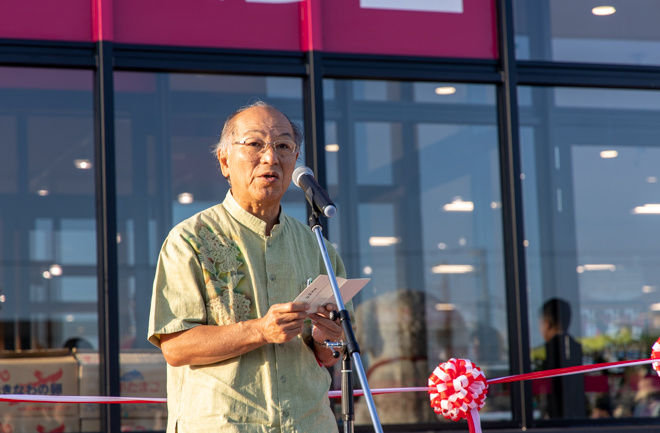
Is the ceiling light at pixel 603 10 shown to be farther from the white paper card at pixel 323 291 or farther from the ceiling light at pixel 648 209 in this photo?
the white paper card at pixel 323 291

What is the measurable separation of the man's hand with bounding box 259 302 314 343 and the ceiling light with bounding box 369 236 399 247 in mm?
3121

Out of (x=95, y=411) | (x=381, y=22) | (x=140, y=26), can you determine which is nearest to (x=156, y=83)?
(x=140, y=26)

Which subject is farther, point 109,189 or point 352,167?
point 352,167

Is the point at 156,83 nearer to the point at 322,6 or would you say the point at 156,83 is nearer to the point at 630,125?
the point at 322,6

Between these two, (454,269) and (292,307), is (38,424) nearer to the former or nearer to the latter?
(454,269)

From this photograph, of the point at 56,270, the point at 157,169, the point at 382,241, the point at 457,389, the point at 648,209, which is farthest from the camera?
the point at 648,209

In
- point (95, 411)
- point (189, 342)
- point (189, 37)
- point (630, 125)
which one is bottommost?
point (95, 411)

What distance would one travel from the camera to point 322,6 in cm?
487

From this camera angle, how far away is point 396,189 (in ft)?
17.5

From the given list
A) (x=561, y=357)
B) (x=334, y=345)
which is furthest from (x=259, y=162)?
(x=561, y=357)

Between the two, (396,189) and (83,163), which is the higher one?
(83,163)

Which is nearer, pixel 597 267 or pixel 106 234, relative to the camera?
pixel 106 234

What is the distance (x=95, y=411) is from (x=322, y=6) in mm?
2747

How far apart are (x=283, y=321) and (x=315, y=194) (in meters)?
0.38
